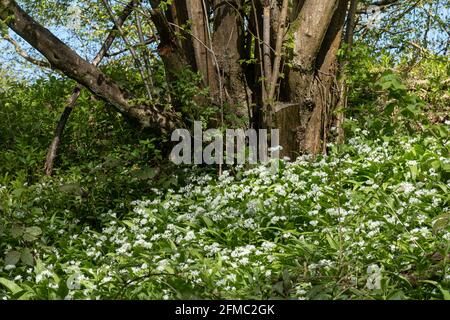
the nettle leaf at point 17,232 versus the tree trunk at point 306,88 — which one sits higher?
the tree trunk at point 306,88

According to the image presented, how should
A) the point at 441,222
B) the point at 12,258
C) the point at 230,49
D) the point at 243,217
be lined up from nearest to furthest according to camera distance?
the point at 441,222, the point at 12,258, the point at 243,217, the point at 230,49

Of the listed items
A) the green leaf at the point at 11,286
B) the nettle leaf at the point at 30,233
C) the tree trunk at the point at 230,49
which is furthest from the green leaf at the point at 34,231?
the tree trunk at the point at 230,49

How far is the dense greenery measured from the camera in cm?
377

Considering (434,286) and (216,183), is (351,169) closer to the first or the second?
(216,183)

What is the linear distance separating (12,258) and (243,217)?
63.2 inches

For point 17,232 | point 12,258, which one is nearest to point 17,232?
point 17,232

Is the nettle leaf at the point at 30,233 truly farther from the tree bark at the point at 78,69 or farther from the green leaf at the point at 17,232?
the tree bark at the point at 78,69

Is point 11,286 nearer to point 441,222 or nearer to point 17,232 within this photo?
point 17,232

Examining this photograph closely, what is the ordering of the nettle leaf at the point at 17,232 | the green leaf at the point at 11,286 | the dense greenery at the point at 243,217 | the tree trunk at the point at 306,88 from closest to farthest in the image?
1. the dense greenery at the point at 243,217
2. the green leaf at the point at 11,286
3. the nettle leaf at the point at 17,232
4. the tree trunk at the point at 306,88

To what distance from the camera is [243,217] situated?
5.07 m

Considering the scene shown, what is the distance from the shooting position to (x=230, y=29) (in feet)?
21.6

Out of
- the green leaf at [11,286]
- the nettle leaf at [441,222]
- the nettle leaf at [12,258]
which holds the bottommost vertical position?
the green leaf at [11,286]

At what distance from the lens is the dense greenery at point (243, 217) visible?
148 inches
